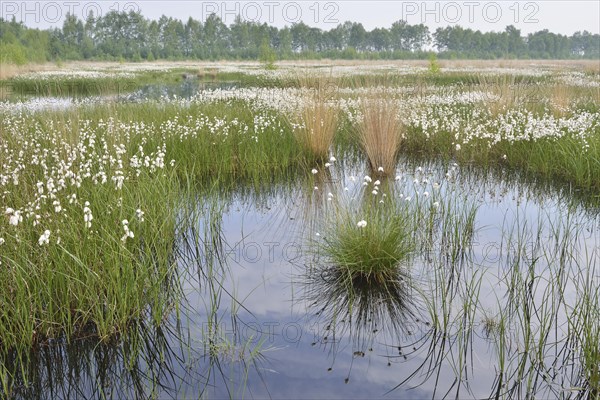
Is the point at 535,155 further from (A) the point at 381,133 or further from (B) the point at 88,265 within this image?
(B) the point at 88,265

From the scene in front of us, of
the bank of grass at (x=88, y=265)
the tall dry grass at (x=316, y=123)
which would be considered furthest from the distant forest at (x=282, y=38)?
the bank of grass at (x=88, y=265)

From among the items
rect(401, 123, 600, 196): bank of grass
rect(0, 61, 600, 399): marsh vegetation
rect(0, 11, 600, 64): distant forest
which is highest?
rect(0, 11, 600, 64): distant forest

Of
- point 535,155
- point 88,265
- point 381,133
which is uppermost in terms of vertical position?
point 381,133

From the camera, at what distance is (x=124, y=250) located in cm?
480

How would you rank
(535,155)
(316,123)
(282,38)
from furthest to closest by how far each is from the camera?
(282,38), (316,123), (535,155)

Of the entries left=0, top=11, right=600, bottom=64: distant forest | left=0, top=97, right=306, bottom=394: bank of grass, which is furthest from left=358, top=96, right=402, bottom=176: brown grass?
left=0, top=11, right=600, bottom=64: distant forest

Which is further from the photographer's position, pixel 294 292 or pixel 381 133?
pixel 381 133

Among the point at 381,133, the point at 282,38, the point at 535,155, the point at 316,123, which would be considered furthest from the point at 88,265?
the point at 282,38

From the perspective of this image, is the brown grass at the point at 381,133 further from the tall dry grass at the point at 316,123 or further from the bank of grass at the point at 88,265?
the bank of grass at the point at 88,265

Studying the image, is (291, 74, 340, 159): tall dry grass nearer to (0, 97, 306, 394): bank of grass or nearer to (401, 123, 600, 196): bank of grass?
(401, 123, 600, 196): bank of grass

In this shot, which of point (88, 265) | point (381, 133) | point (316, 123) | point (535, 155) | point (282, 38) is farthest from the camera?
point (282, 38)

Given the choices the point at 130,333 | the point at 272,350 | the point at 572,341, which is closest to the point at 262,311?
the point at 272,350

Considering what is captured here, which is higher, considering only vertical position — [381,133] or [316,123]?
[316,123]

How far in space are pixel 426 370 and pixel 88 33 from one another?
113138 mm
